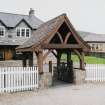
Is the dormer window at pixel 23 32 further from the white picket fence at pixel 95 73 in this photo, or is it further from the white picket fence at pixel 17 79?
the white picket fence at pixel 17 79

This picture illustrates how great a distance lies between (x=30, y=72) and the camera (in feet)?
51.8

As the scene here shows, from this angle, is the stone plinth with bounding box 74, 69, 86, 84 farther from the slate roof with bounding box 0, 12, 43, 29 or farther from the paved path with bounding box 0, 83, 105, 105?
the slate roof with bounding box 0, 12, 43, 29

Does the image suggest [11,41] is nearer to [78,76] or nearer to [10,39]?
[10,39]

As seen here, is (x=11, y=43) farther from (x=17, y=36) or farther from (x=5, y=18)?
(x=5, y=18)

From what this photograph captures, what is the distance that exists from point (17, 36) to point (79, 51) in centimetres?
2536

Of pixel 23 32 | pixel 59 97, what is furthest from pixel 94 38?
pixel 59 97

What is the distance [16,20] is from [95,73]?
26.6 m

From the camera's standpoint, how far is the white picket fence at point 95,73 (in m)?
19.3


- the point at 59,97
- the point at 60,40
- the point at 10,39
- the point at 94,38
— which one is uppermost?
the point at 94,38

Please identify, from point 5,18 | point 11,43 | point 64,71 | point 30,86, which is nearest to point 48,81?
point 30,86

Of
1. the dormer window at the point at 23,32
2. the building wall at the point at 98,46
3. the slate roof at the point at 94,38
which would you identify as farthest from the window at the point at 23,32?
the building wall at the point at 98,46

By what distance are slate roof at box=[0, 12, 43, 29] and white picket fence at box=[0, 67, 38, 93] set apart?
27397 millimetres

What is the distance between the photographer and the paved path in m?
12.2

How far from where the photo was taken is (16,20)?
43812 mm
